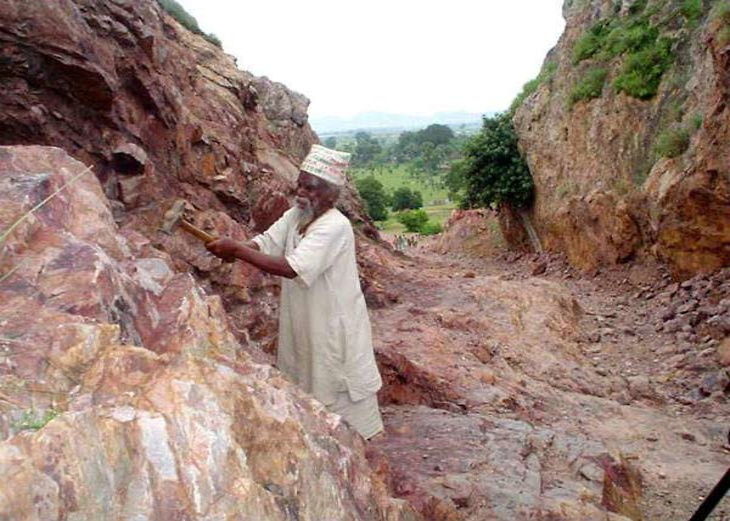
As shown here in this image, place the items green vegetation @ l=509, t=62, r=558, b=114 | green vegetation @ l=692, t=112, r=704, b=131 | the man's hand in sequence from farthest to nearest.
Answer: green vegetation @ l=509, t=62, r=558, b=114 → green vegetation @ l=692, t=112, r=704, b=131 → the man's hand

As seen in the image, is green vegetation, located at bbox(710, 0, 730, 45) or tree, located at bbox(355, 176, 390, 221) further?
tree, located at bbox(355, 176, 390, 221)

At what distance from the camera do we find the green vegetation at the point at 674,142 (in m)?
11.1

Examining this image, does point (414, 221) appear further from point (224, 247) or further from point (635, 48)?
Answer: point (224, 247)

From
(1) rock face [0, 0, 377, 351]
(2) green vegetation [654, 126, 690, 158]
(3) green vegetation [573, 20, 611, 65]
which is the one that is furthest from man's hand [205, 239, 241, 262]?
(3) green vegetation [573, 20, 611, 65]

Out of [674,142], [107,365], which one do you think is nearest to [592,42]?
[674,142]

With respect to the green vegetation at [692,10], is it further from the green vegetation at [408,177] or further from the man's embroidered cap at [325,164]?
the green vegetation at [408,177]

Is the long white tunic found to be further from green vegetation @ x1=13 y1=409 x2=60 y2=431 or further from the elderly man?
green vegetation @ x1=13 y1=409 x2=60 y2=431

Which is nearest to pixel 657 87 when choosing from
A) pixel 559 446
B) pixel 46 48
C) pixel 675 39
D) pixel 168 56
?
pixel 675 39

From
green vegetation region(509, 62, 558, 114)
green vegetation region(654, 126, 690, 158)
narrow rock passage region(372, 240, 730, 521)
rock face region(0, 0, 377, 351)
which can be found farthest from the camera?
green vegetation region(509, 62, 558, 114)

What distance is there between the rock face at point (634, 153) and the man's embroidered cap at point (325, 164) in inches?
316

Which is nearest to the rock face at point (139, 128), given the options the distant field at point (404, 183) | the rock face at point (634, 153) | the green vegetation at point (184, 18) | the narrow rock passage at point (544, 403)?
the narrow rock passage at point (544, 403)

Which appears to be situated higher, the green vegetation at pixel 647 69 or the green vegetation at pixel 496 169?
the green vegetation at pixel 647 69

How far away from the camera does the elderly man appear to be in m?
3.22

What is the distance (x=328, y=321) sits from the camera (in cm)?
342
